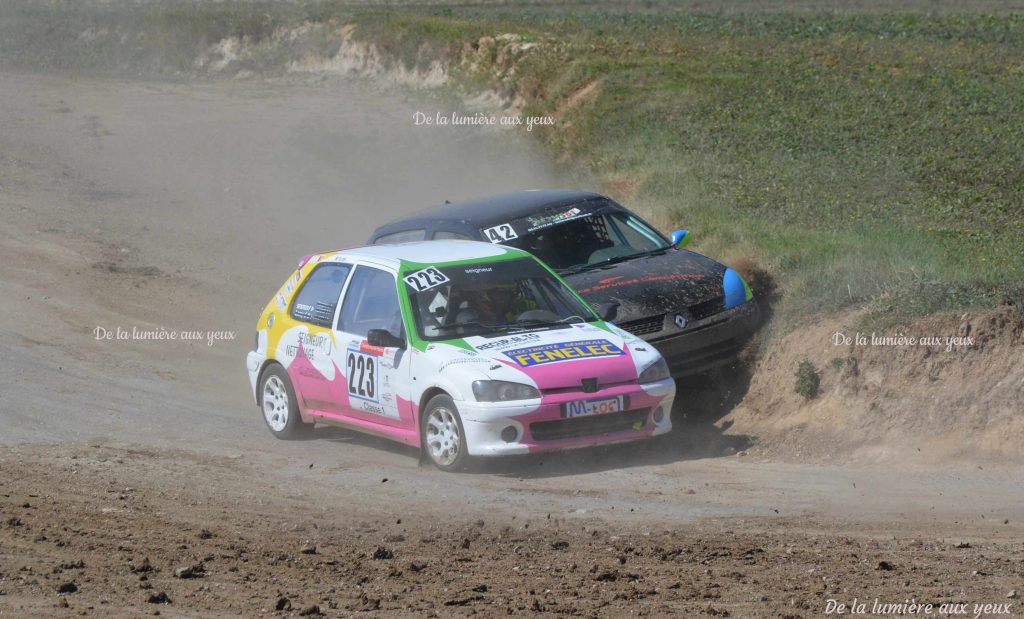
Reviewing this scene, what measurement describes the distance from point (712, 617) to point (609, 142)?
1679 cm

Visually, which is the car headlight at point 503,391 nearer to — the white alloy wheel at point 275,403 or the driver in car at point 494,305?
the driver in car at point 494,305

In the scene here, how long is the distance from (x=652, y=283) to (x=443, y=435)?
2.67 metres

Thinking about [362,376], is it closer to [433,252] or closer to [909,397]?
[433,252]

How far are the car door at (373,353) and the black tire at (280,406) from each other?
0.69 m

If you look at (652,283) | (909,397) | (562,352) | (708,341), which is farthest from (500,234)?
(909,397)

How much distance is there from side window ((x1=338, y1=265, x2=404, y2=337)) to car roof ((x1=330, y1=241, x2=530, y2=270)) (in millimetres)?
136

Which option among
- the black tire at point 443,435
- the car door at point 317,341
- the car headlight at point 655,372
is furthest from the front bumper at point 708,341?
the car door at point 317,341

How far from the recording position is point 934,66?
2897 centimetres

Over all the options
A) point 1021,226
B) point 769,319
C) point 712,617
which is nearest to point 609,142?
point 1021,226

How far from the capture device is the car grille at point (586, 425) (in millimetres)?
9547

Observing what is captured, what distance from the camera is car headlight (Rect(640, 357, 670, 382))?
9.87 metres

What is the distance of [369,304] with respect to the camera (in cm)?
1066

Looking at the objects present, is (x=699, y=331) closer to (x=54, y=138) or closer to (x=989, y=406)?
(x=989, y=406)

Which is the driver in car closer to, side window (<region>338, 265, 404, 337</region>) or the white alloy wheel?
side window (<region>338, 265, 404, 337</region>)
